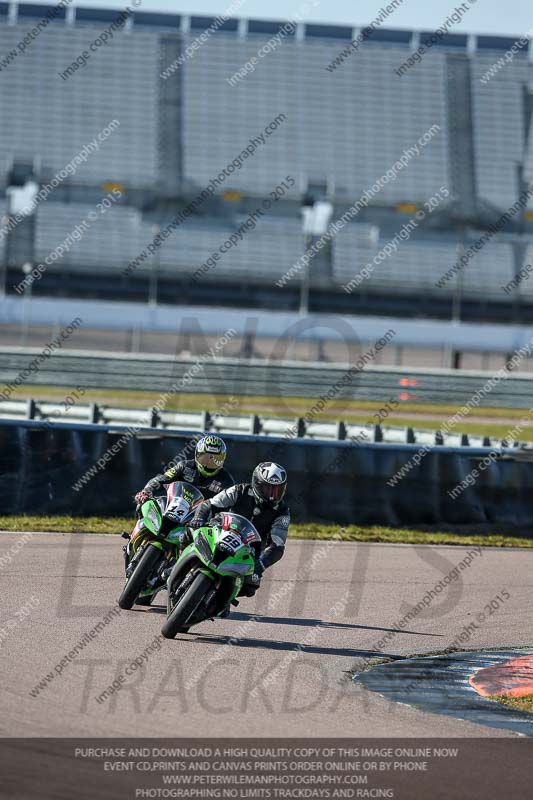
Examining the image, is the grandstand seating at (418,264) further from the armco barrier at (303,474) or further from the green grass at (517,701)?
the green grass at (517,701)

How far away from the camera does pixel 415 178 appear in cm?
5766

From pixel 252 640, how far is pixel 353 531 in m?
6.52

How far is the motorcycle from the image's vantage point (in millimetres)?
9508

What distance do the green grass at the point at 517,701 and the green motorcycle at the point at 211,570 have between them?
2.03 m

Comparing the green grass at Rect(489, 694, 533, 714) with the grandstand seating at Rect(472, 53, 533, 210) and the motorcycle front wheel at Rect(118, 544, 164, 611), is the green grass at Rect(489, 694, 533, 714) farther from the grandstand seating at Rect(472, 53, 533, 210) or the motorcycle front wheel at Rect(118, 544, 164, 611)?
Result: the grandstand seating at Rect(472, 53, 533, 210)

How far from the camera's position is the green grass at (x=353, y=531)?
14.5m

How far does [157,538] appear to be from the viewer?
31.4 feet

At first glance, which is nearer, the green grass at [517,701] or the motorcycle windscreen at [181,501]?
the green grass at [517,701]

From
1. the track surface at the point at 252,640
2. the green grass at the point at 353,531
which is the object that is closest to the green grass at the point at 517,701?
the track surface at the point at 252,640

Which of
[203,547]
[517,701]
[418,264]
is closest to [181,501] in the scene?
[203,547]

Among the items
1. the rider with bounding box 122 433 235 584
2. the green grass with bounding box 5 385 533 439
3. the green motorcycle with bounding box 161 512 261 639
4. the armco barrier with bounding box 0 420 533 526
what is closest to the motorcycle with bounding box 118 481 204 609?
the rider with bounding box 122 433 235 584

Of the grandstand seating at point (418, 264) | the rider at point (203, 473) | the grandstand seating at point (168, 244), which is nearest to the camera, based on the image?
the rider at point (203, 473)

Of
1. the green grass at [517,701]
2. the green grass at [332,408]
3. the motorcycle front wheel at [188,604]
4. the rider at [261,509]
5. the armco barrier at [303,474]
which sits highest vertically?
the green grass at [332,408]

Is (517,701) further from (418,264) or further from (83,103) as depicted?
(83,103)
